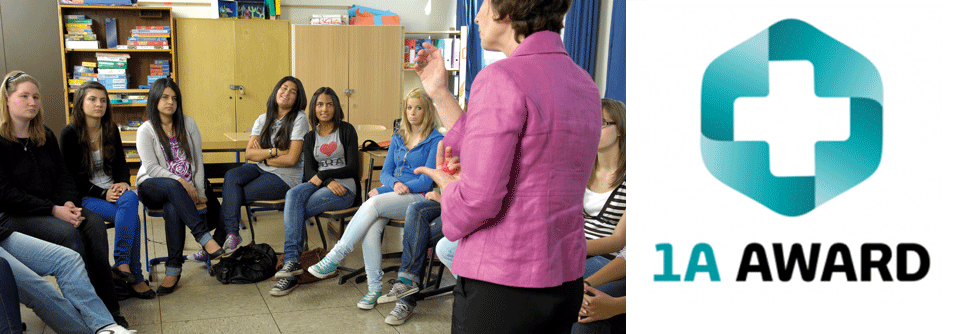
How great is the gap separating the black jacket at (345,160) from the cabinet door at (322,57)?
10.2 ft

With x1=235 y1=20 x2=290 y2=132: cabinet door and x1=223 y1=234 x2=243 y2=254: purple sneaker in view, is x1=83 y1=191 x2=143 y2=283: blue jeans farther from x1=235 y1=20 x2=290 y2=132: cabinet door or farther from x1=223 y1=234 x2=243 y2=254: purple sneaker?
x1=235 y1=20 x2=290 y2=132: cabinet door

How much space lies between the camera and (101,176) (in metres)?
3.01

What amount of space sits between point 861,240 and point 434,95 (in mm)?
826

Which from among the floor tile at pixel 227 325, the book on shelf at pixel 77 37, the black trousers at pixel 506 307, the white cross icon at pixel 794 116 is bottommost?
the floor tile at pixel 227 325

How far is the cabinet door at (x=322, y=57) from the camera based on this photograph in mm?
6531

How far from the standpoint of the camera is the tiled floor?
2623mm

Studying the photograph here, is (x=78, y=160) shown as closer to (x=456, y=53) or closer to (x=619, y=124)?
(x=619, y=124)

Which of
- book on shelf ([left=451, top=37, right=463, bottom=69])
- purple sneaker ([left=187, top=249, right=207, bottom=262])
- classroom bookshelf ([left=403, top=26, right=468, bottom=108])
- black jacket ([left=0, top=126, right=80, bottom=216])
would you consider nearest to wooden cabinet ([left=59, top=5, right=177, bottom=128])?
classroom bookshelf ([left=403, top=26, right=468, bottom=108])

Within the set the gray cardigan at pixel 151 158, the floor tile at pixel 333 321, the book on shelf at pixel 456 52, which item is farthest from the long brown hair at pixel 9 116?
the book on shelf at pixel 456 52

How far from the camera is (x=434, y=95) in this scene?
138 centimetres

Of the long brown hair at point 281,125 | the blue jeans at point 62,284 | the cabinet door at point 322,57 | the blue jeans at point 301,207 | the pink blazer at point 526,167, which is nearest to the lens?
the pink blazer at point 526,167

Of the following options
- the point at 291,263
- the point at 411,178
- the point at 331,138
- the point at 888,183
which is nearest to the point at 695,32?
the point at 888,183

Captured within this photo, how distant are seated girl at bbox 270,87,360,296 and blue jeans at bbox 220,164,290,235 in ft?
0.51

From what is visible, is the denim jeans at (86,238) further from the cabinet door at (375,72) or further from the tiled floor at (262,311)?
the cabinet door at (375,72)
